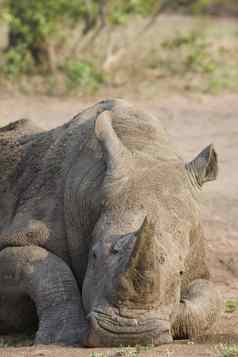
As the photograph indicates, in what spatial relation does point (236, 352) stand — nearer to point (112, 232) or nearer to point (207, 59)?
point (112, 232)

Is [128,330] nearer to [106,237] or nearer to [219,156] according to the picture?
[106,237]

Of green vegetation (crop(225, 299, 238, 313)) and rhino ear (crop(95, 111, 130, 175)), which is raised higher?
rhino ear (crop(95, 111, 130, 175))

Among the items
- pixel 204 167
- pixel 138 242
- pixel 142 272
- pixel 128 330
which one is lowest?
pixel 128 330

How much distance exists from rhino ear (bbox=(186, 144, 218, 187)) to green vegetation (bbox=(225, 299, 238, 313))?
115 cm

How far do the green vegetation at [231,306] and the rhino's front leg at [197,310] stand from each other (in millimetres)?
710

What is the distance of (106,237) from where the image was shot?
6090 mm

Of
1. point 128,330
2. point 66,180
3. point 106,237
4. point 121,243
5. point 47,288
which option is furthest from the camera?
point 66,180

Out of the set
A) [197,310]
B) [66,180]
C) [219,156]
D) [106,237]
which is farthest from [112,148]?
[219,156]

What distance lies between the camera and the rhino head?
5551 millimetres

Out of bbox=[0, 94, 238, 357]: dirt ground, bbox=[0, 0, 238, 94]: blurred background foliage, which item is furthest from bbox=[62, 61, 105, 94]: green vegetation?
bbox=[0, 94, 238, 357]: dirt ground

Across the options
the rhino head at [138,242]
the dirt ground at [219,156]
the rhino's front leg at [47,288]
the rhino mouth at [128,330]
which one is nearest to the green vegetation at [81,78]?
the dirt ground at [219,156]

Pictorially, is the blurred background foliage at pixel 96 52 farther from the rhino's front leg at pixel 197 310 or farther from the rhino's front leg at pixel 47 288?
the rhino's front leg at pixel 197 310

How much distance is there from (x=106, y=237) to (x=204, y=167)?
1.05 meters

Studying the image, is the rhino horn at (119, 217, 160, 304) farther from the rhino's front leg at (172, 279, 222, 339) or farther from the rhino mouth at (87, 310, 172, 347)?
the rhino's front leg at (172, 279, 222, 339)
